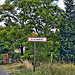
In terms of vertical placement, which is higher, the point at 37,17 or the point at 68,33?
the point at 37,17

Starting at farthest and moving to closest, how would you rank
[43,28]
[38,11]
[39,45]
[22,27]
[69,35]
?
[69,35] < [22,27] < [43,28] < [38,11] < [39,45]

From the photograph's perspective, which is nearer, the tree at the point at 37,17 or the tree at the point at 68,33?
the tree at the point at 37,17

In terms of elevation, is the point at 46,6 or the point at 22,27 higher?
the point at 46,6

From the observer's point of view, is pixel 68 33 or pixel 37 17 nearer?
pixel 37 17

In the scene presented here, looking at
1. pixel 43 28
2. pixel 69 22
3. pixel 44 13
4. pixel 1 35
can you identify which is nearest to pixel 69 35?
pixel 69 22

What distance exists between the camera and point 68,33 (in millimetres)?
18703

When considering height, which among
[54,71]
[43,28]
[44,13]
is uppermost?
[44,13]

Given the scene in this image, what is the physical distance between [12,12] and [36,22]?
4692 mm

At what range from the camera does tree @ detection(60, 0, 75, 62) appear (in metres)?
18.2

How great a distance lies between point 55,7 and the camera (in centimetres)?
1767

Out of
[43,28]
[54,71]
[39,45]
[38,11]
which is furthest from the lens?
[43,28]

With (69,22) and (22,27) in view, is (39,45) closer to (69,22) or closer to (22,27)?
(22,27)

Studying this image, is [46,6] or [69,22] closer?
[46,6]

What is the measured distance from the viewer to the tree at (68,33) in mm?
18219
